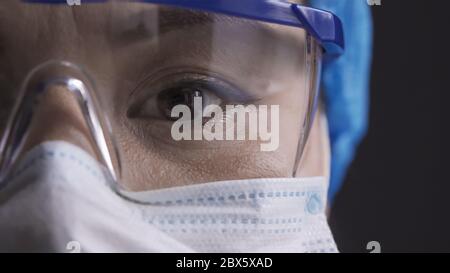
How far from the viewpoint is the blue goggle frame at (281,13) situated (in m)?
0.82

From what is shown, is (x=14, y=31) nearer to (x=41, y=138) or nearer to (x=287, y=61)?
(x=41, y=138)

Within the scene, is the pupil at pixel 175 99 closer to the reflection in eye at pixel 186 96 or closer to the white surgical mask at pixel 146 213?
the reflection in eye at pixel 186 96

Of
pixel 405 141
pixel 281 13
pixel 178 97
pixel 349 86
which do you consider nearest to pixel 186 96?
pixel 178 97

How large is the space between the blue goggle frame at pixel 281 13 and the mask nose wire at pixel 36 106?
86 millimetres

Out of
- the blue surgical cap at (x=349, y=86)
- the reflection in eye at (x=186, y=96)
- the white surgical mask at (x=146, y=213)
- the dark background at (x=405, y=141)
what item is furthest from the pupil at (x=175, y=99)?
the dark background at (x=405, y=141)

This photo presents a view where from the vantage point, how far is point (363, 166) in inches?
48.9

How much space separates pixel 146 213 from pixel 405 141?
59 centimetres

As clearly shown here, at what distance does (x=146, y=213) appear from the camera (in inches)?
31.9

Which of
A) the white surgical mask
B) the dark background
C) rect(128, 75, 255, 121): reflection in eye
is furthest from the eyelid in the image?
the dark background

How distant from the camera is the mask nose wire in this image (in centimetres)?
79

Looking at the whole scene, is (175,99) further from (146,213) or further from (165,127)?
(146,213)

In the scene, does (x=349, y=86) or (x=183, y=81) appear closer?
(x=183, y=81)

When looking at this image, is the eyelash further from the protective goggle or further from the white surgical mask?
the white surgical mask

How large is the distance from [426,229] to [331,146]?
224mm
